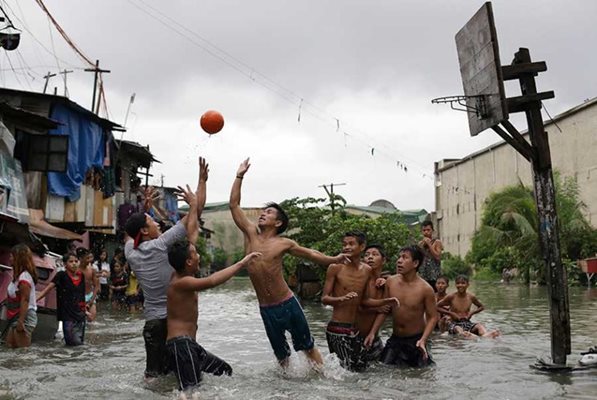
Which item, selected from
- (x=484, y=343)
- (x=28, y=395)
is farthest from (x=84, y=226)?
(x=28, y=395)

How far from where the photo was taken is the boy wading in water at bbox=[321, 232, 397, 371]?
7.39m

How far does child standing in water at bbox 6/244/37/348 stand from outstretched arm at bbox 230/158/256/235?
345cm

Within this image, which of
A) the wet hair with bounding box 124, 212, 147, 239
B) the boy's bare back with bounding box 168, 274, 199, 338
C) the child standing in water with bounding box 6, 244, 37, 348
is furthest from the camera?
the child standing in water with bounding box 6, 244, 37, 348

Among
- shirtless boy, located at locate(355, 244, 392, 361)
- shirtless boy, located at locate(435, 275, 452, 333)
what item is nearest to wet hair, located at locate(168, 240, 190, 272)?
shirtless boy, located at locate(355, 244, 392, 361)

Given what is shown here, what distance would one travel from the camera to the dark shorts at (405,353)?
24.9ft

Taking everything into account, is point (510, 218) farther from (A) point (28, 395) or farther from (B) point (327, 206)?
(A) point (28, 395)

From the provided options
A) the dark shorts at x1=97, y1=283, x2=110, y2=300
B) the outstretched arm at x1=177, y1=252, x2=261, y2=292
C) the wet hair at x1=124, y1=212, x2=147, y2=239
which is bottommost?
the dark shorts at x1=97, y1=283, x2=110, y2=300

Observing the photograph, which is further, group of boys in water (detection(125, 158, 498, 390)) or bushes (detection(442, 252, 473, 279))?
bushes (detection(442, 252, 473, 279))

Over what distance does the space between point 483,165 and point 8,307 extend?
41642mm

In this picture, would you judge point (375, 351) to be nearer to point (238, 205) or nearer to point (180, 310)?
point (238, 205)

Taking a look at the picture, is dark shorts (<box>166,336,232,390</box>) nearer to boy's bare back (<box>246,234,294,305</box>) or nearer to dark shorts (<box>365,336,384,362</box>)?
boy's bare back (<box>246,234,294,305</box>)

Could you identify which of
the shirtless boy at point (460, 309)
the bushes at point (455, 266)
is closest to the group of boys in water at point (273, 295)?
the shirtless boy at point (460, 309)

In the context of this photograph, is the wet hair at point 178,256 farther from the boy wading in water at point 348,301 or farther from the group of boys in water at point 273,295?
the boy wading in water at point 348,301

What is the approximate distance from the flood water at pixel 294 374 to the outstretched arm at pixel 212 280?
949 millimetres
